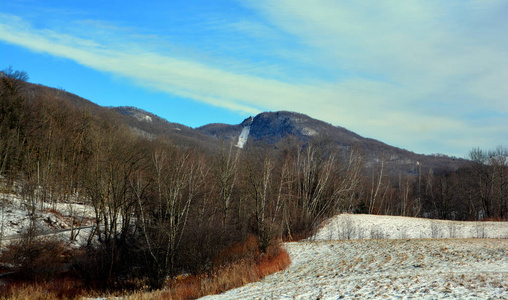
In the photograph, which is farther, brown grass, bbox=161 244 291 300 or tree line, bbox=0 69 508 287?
tree line, bbox=0 69 508 287

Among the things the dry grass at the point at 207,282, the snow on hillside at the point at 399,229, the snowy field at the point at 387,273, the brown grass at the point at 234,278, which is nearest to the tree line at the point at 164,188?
the dry grass at the point at 207,282

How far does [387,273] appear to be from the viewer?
575 inches

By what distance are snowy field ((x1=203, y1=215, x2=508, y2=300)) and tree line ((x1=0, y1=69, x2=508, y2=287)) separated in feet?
14.2

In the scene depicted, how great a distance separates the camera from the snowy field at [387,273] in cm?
1145

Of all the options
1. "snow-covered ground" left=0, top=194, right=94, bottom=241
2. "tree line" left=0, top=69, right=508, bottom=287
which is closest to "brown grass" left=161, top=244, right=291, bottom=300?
"tree line" left=0, top=69, right=508, bottom=287

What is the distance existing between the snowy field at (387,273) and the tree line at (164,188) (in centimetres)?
433

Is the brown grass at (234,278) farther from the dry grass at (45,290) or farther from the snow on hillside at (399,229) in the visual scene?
the snow on hillside at (399,229)

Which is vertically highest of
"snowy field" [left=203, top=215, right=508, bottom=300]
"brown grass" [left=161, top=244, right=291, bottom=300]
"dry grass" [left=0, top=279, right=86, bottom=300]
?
"snowy field" [left=203, top=215, right=508, bottom=300]

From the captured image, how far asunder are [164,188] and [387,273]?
19359 millimetres

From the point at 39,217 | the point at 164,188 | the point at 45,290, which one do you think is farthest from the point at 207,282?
the point at 39,217

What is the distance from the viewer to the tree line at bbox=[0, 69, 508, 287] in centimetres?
2353

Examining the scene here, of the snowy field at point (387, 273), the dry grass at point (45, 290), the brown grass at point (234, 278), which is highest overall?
the snowy field at point (387, 273)

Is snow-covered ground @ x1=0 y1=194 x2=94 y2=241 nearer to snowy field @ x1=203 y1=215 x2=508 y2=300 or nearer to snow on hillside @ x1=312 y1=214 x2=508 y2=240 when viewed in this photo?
snowy field @ x1=203 y1=215 x2=508 y2=300

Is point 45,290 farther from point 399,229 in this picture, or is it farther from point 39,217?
point 399,229
